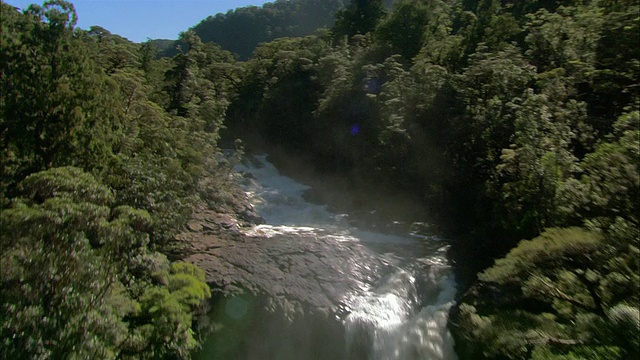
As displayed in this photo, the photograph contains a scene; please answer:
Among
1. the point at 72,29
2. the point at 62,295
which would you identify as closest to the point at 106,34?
the point at 72,29

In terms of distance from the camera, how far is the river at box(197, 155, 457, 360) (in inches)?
545

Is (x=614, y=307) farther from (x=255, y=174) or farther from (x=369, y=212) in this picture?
(x=255, y=174)

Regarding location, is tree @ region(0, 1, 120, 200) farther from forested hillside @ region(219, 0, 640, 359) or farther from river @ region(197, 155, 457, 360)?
forested hillside @ region(219, 0, 640, 359)

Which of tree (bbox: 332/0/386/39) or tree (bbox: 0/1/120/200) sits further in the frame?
tree (bbox: 332/0/386/39)

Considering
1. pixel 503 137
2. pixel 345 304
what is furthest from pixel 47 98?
pixel 503 137

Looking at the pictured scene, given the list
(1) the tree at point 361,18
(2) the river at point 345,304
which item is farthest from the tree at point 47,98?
(1) the tree at point 361,18

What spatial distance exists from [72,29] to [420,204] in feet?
61.2

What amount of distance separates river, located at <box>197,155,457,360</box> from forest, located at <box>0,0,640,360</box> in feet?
3.71

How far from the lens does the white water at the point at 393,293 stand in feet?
45.8

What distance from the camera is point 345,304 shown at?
600 inches

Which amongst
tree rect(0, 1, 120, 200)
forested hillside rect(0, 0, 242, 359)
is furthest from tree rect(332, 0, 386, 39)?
tree rect(0, 1, 120, 200)

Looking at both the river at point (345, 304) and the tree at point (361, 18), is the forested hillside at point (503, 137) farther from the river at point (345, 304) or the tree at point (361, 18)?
the river at point (345, 304)

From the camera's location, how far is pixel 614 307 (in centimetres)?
665

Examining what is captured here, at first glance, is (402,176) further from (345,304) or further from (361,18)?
(361,18)
